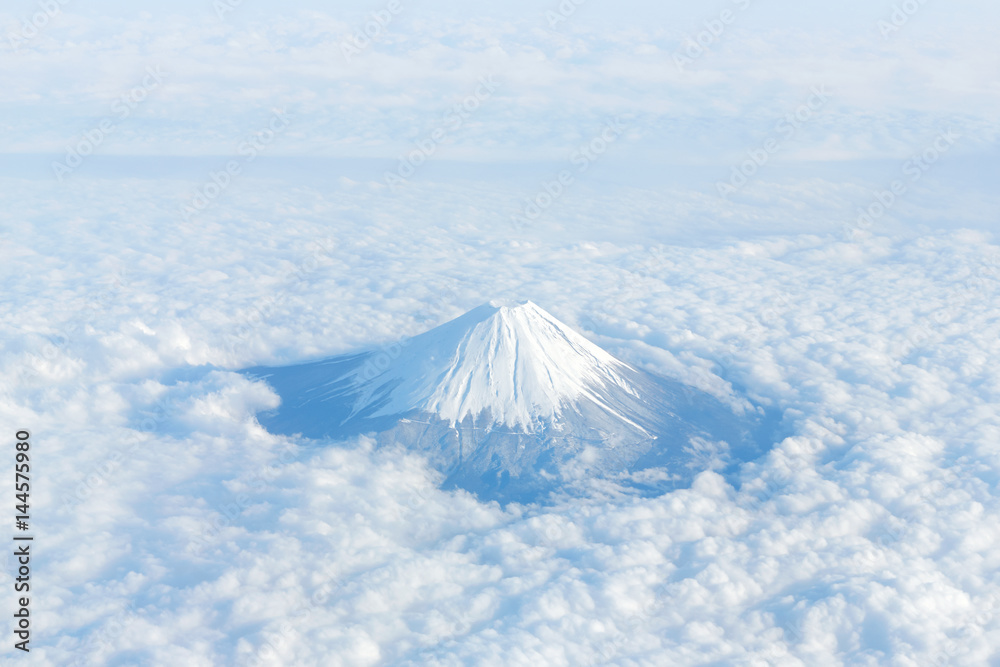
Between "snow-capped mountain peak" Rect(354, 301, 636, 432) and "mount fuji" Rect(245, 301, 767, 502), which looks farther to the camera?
"snow-capped mountain peak" Rect(354, 301, 636, 432)

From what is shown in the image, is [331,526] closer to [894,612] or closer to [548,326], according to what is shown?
[548,326]

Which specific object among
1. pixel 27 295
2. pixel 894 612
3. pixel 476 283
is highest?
pixel 894 612

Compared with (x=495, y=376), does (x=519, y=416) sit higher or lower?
lower

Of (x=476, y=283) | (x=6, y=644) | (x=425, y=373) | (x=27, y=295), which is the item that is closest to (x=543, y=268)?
(x=476, y=283)

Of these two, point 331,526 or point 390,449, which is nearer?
point 331,526

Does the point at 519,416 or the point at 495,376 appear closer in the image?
the point at 519,416

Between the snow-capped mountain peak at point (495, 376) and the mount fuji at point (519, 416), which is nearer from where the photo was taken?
the mount fuji at point (519, 416)

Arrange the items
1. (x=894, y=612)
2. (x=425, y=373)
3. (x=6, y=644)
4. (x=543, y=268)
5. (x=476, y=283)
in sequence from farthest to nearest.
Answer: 1. (x=543, y=268)
2. (x=476, y=283)
3. (x=425, y=373)
4. (x=894, y=612)
5. (x=6, y=644)

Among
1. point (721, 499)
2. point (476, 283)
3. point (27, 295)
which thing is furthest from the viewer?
point (476, 283)
